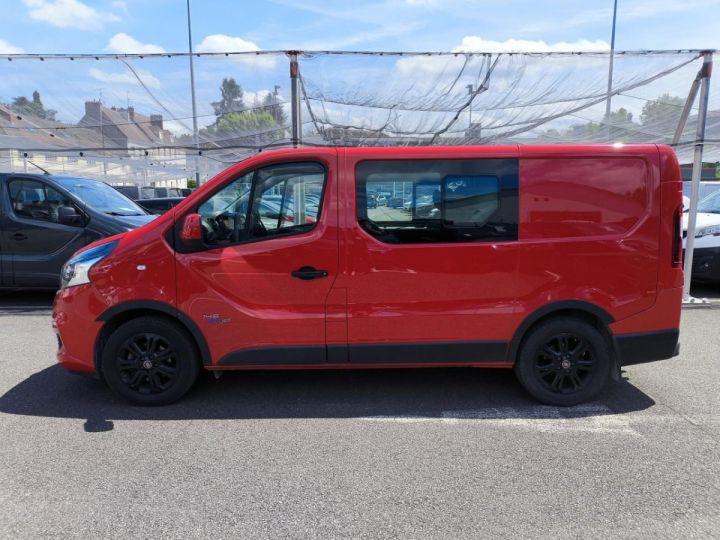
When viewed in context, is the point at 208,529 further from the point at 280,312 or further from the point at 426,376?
the point at 426,376

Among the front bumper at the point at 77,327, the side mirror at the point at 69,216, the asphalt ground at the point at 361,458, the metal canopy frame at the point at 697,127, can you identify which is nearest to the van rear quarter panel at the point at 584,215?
the asphalt ground at the point at 361,458

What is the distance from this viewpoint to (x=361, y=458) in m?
3.26

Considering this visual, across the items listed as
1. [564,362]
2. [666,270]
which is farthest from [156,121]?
[666,270]

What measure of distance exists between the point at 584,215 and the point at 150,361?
3398 millimetres

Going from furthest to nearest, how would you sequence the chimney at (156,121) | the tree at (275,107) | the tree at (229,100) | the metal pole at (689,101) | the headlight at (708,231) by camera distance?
1. the headlight at (708,231)
2. the chimney at (156,121)
3. the tree at (229,100)
4. the tree at (275,107)
5. the metal pole at (689,101)

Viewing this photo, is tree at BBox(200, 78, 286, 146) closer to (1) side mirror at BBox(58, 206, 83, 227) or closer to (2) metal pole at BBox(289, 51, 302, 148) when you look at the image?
(2) metal pole at BBox(289, 51, 302, 148)

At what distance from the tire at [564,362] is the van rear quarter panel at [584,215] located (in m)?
0.32

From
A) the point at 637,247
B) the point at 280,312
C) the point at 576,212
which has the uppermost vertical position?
the point at 576,212

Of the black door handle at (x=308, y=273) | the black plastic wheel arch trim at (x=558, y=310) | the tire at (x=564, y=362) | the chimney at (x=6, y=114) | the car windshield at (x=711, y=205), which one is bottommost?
the tire at (x=564, y=362)

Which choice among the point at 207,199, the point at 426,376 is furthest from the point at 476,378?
the point at 207,199

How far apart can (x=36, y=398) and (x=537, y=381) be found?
3937mm

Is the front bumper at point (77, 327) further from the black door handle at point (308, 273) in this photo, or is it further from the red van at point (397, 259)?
the black door handle at point (308, 273)

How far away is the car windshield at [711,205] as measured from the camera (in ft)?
30.2

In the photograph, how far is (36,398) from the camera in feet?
13.8
